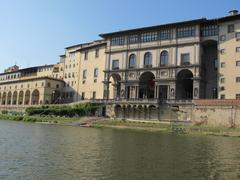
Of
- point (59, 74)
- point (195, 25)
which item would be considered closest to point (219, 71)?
point (195, 25)

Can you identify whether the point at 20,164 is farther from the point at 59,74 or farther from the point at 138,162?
the point at 59,74

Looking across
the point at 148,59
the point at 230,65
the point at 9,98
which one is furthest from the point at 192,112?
the point at 9,98

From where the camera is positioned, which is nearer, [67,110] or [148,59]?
[148,59]

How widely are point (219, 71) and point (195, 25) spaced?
472 inches

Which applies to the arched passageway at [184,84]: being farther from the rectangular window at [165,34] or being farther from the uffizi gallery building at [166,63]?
the rectangular window at [165,34]

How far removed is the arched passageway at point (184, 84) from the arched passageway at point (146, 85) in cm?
842

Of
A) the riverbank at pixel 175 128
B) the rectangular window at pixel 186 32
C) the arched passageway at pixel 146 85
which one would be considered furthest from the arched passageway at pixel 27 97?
the rectangular window at pixel 186 32

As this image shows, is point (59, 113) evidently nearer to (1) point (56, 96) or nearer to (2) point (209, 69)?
(1) point (56, 96)

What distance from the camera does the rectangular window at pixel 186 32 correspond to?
72.7 metres

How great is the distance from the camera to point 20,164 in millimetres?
21000

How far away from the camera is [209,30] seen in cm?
7162

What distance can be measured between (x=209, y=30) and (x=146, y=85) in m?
20.7

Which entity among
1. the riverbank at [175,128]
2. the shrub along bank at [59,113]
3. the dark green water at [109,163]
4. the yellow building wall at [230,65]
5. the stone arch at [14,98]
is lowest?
the dark green water at [109,163]

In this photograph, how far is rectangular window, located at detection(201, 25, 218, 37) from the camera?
70.6 meters
